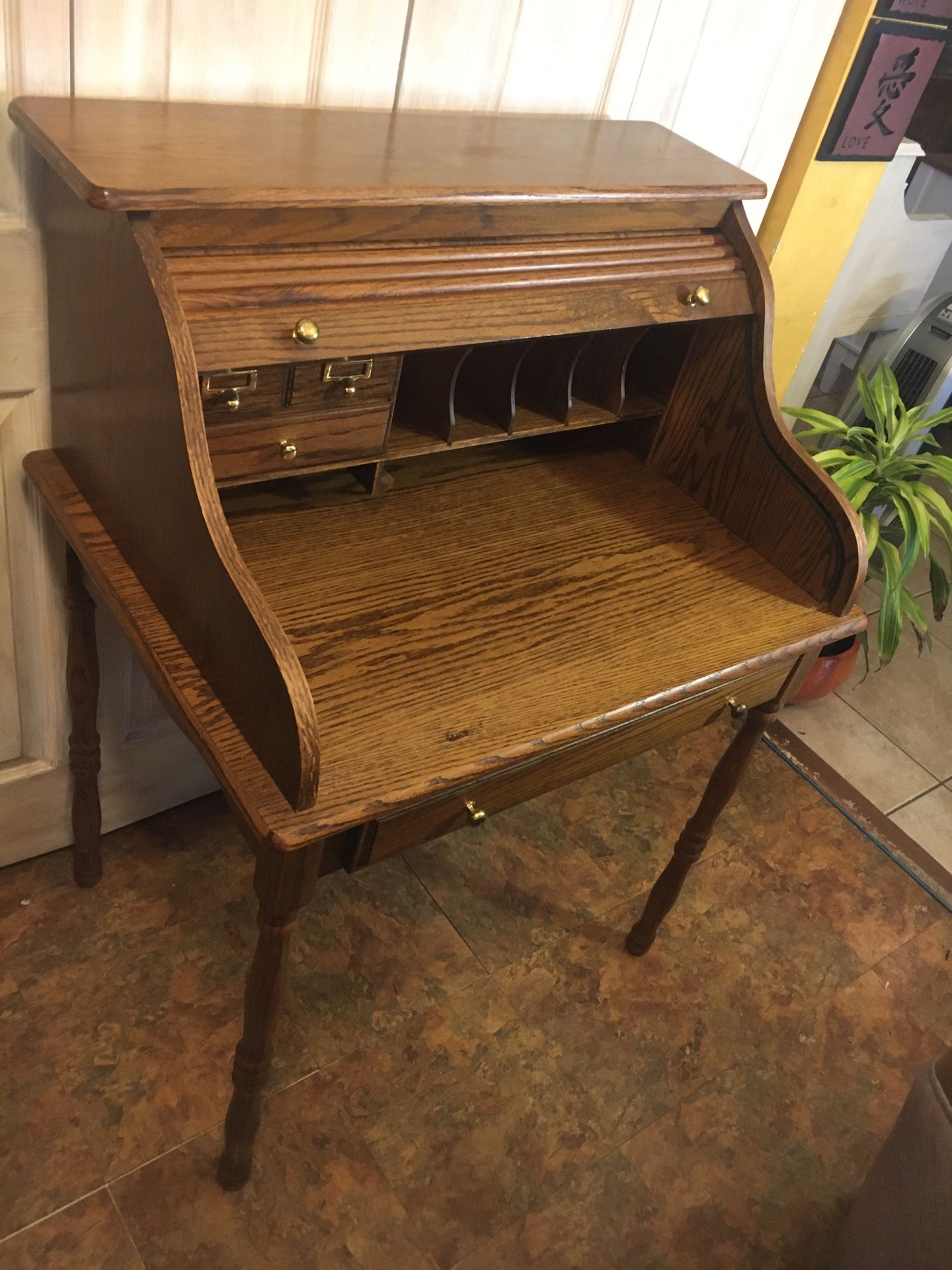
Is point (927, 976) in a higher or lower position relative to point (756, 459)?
lower

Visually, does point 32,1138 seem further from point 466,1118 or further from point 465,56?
point 465,56

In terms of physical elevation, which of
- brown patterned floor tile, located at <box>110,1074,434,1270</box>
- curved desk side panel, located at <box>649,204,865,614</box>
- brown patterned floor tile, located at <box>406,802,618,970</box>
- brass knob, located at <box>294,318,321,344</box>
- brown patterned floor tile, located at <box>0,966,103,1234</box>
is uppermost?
brass knob, located at <box>294,318,321,344</box>

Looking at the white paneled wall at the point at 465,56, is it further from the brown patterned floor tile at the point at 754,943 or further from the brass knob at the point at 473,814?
the brown patterned floor tile at the point at 754,943

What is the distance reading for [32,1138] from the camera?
4.69ft

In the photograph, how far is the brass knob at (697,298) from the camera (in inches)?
49.1

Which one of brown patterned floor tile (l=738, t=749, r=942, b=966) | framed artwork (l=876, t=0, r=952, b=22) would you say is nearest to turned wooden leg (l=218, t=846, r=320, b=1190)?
brown patterned floor tile (l=738, t=749, r=942, b=966)

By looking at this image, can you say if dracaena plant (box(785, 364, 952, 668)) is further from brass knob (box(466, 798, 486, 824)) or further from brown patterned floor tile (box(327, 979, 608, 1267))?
brass knob (box(466, 798, 486, 824))

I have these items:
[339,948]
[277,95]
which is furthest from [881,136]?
[339,948]

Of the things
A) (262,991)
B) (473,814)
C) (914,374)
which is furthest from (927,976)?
(914,374)

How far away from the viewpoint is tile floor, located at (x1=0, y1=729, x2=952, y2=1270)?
4.68 ft

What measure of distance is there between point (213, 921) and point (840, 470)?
153 centimetres

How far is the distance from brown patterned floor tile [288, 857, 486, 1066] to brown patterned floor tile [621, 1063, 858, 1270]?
0.42 metres

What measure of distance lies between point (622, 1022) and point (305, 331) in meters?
1.31

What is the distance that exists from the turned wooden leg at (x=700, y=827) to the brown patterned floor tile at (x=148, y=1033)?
2.06ft
